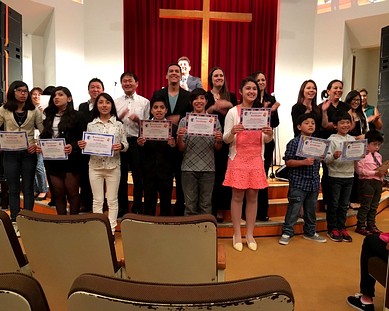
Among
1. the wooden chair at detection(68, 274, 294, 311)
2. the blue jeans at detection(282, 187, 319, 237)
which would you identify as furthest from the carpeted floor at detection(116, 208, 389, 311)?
the wooden chair at detection(68, 274, 294, 311)

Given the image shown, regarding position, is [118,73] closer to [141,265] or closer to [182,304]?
[141,265]

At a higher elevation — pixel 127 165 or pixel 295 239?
pixel 127 165

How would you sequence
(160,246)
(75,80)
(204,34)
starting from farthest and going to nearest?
1. (75,80)
2. (204,34)
3. (160,246)

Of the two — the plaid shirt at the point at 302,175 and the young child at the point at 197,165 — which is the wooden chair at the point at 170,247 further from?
the plaid shirt at the point at 302,175

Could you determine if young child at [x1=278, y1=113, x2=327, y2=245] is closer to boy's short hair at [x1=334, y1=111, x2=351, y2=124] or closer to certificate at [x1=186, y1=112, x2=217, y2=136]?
boy's short hair at [x1=334, y1=111, x2=351, y2=124]

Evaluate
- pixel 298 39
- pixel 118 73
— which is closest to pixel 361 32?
pixel 298 39

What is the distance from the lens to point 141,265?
4.94 ft

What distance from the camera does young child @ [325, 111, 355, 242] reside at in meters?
3.64

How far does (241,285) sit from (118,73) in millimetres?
6365

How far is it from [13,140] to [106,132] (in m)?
0.91

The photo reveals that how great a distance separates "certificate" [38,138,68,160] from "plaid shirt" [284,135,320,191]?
2.13m

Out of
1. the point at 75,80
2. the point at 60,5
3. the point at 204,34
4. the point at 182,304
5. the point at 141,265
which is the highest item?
the point at 60,5

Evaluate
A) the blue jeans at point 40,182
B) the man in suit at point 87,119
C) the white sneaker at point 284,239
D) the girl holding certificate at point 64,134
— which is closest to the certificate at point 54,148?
the girl holding certificate at point 64,134

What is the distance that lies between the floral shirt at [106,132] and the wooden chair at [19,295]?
100 inches
